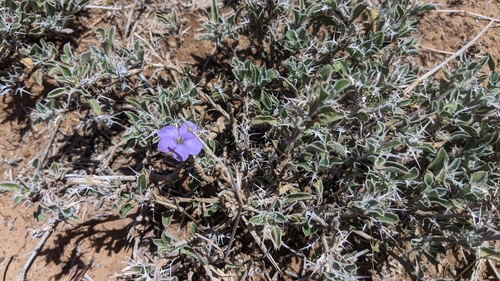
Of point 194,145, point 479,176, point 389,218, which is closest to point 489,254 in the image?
point 479,176

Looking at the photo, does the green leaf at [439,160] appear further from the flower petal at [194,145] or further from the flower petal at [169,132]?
the flower petal at [169,132]

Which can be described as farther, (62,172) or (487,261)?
(487,261)

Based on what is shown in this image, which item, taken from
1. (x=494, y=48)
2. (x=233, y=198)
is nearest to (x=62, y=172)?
(x=233, y=198)

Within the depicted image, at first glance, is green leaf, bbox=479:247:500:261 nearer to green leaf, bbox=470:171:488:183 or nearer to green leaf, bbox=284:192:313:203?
green leaf, bbox=470:171:488:183

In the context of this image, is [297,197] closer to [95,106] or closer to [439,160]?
[439,160]

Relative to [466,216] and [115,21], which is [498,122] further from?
[115,21]

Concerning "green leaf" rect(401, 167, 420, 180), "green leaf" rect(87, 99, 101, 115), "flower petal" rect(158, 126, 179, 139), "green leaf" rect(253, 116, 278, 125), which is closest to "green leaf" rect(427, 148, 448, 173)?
"green leaf" rect(401, 167, 420, 180)

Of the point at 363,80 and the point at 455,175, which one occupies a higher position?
the point at 363,80

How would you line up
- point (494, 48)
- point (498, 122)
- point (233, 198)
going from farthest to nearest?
point (494, 48), point (498, 122), point (233, 198)
